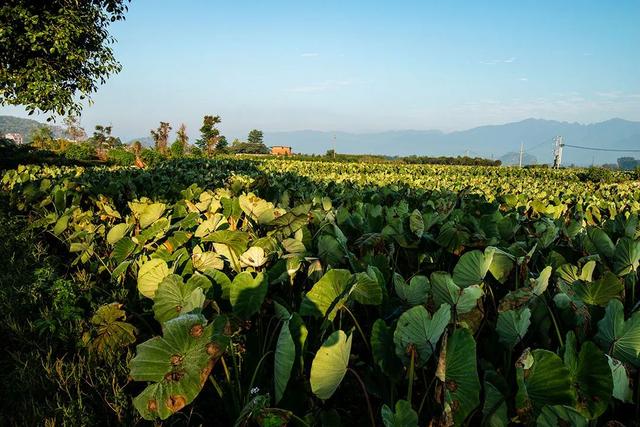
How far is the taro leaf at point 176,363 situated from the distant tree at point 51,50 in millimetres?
15585

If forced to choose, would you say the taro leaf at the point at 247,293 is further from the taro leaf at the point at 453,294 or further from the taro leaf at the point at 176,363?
the taro leaf at the point at 453,294

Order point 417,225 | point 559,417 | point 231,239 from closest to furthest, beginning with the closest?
point 559,417 → point 231,239 → point 417,225

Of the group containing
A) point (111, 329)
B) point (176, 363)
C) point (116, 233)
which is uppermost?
point (116, 233)

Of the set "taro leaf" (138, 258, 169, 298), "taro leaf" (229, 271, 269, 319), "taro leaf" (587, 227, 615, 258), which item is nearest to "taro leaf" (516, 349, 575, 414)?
"taro leaf" (229, 271, 269, 319)

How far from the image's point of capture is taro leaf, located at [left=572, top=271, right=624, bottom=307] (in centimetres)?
143

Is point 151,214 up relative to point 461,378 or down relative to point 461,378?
up

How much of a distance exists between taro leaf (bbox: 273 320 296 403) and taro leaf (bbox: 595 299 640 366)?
2.84 ft

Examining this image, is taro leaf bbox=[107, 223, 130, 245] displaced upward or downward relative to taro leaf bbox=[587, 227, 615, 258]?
downward

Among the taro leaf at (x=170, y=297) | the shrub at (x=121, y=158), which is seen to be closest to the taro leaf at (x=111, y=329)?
the taro leaf at (x=170, y=297)

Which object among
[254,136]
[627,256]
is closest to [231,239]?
[627,256]

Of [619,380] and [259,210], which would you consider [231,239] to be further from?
[619,380]

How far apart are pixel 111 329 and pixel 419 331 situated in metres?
1.65

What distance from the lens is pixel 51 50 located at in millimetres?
13875

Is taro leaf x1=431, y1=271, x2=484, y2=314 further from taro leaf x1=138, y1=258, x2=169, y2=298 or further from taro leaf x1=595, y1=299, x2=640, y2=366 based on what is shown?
taro leaf x1=138, y1=258, x2=169, y2=298
